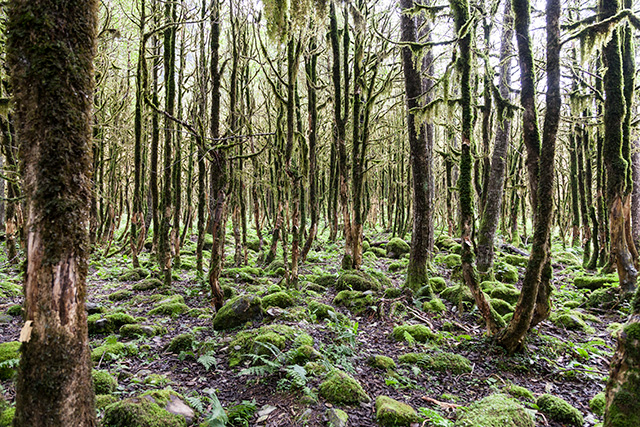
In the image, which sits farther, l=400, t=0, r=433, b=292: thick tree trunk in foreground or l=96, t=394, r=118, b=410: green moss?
l=400, t=0, r=433, b=292: thick tree trunk in foreground

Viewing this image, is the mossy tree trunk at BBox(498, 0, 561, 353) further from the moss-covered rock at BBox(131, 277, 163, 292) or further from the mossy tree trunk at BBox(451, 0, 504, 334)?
the moss-covered rock at BBox(131, 277, 163, 292)

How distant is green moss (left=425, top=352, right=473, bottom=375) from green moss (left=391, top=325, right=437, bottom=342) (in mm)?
731

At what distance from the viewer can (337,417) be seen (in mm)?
3451

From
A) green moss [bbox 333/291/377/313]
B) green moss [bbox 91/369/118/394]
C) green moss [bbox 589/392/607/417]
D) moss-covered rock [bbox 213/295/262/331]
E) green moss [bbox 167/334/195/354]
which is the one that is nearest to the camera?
green moss [bbox 91/369/118/394]

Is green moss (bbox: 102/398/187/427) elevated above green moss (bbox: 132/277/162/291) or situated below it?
below

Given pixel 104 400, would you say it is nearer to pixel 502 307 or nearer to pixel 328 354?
pixel 328 354

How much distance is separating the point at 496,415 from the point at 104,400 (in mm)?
3843

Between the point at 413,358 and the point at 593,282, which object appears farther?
the point at 593,282

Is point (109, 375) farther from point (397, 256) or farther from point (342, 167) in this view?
point (397, 256)

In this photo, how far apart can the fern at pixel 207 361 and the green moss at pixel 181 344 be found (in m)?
0.64

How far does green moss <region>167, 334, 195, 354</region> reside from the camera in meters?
5.27

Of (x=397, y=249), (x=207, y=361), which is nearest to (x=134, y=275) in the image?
(x=207, y=361)

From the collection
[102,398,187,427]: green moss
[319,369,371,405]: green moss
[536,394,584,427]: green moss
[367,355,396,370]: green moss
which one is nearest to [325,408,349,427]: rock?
[319,369,371,405]: green moss

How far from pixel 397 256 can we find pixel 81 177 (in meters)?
12.6
